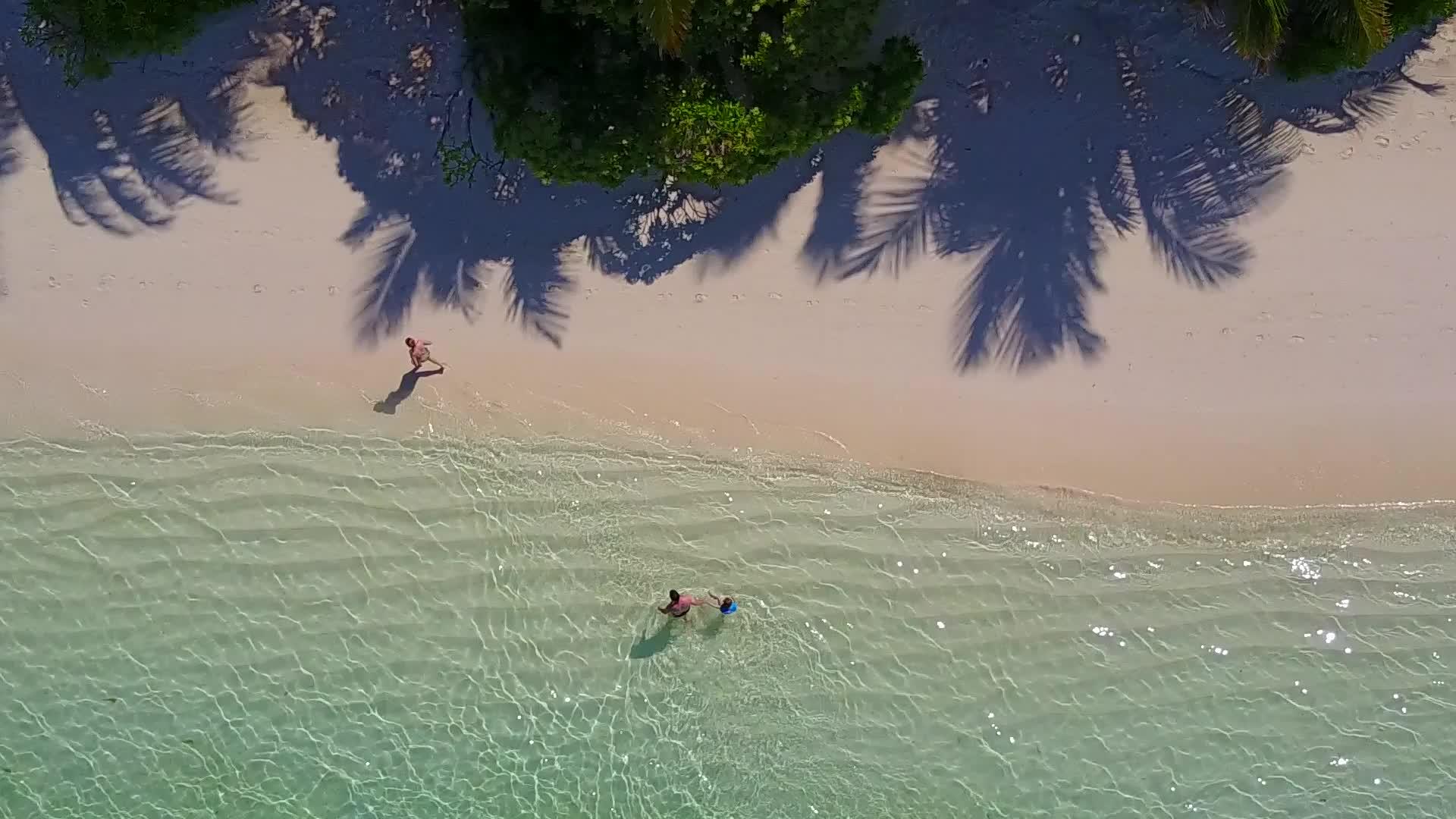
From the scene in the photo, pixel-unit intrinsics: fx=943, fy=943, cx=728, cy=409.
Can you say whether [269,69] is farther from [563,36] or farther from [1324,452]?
[1324,452]

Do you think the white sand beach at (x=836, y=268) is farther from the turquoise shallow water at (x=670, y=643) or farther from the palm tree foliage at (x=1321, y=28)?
the palm tree foliage at (x=1321, y=28)

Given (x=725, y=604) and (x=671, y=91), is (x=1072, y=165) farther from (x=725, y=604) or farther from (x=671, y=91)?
(x=725, y=604)

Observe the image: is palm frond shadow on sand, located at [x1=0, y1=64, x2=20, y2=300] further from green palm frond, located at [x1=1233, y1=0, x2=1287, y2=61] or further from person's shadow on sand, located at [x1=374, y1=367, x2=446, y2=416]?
green palm frond, located at [x1=1233, y1=0, x2=1287, y2=61]

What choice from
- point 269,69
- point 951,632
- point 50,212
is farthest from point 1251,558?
point 50,212

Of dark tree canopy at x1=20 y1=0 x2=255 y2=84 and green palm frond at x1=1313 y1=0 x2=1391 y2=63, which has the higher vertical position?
green palm frond at x1=1313 y1=0 x2=1391 y2=63

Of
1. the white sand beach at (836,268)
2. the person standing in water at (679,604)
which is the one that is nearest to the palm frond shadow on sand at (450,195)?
the white sand beach at (836,268)

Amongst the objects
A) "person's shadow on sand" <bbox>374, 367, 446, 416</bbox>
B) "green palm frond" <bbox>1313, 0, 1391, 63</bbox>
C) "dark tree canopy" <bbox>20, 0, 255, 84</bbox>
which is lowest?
"person's shadow on sand" <bbox>374, 367, 446, 416</bbox>

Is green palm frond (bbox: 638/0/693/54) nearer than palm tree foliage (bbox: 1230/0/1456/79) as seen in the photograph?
Yes

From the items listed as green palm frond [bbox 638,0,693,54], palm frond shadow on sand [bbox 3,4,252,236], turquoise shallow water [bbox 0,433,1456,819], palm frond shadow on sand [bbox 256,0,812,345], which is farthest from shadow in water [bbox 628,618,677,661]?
palm frond shadow on sand [bbox 3,4,252,236]
